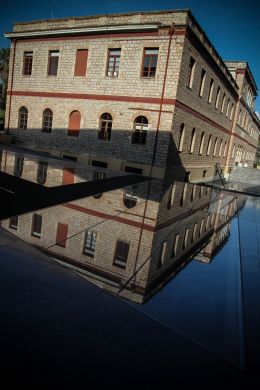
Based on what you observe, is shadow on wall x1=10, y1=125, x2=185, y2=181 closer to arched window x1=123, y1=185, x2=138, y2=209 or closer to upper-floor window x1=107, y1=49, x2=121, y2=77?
upper-floor window x1=107, y1=49, x2=121, y2=77

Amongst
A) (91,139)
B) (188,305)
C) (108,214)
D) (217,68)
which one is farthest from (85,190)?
(217,68)

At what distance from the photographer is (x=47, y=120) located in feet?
58.2

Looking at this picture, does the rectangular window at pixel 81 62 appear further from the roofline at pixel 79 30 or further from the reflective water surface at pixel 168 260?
the reflective water surface at pixel 168 260

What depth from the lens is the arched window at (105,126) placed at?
50.6 feet

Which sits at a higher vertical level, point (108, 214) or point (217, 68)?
point (217, 68)

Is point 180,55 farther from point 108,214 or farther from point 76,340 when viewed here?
point 76,340

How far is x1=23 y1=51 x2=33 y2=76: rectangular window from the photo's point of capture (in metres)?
18.0

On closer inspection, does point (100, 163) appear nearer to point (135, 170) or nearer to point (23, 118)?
point (135, 170)

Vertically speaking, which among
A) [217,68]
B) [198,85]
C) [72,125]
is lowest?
[72,125]

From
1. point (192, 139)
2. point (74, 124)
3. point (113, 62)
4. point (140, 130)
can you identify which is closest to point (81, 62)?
point (113, 62)

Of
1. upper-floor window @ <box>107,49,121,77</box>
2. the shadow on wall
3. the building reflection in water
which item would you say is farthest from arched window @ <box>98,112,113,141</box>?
the building reflection in water

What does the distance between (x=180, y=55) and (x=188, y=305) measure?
1330cm

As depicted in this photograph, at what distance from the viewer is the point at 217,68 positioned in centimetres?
1820

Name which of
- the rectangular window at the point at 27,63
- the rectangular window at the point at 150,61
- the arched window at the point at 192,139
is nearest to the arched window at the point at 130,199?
the rectangular window at the point at 150,61
